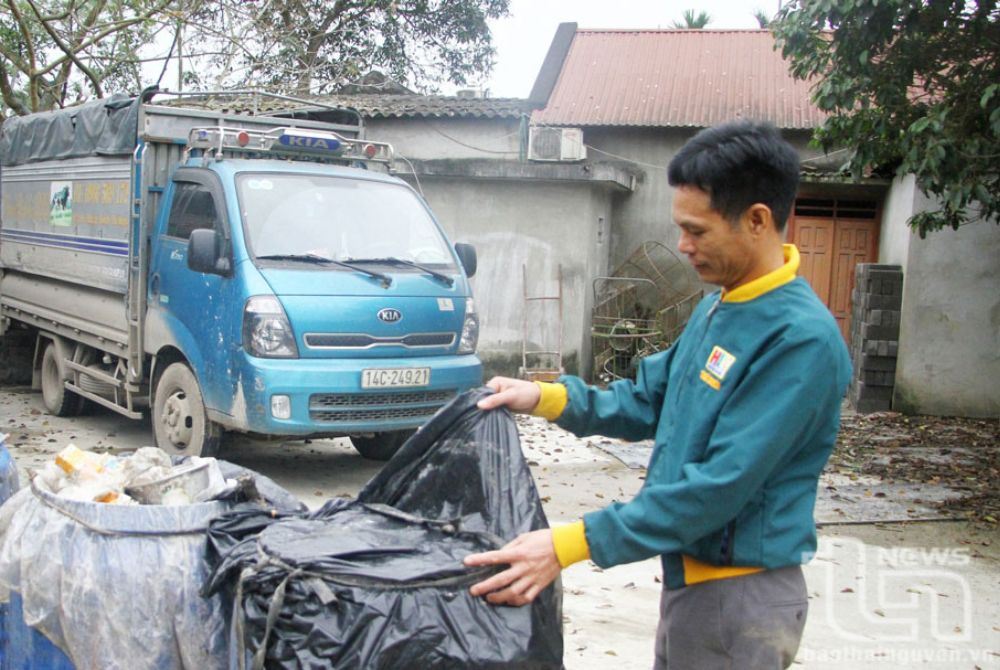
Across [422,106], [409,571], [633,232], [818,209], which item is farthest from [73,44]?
[409,571]

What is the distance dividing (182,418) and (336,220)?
1.76m

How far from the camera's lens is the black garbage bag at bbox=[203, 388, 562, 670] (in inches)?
82.0

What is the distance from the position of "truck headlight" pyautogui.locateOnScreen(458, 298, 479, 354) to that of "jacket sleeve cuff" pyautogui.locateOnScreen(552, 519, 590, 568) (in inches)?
198

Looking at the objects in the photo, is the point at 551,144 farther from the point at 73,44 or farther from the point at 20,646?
the point at 20,646

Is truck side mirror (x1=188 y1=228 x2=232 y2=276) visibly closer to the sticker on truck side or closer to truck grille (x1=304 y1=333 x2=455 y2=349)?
truck grille (x1=304 y1=333 x2=455 y2=349)

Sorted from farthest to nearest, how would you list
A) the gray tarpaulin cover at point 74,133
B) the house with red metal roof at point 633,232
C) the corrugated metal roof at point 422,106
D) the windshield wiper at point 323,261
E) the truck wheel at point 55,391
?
the corrugated metal roof at point 422,106 < the house with red metal roof at point 633,232 < the truck wheel at point 55,391 < the gray tarpaulin cover at point 74,133 < the windshield wiper at point 323,261

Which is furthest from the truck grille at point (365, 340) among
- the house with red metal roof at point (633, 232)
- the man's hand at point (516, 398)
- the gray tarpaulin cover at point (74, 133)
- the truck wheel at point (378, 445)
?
the house with red metal roof at point (633, 232)

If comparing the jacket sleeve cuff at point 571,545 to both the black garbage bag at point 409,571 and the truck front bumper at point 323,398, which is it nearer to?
the black garbage bag at point 409,571

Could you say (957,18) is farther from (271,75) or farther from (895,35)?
(271,75)

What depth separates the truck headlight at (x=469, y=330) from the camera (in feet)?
23.1

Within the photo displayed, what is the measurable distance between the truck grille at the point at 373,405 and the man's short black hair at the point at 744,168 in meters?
4.61

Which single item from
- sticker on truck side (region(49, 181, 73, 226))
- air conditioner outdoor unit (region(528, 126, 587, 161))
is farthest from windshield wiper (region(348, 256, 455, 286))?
air conditioner outdoor unit (region(528, 126, 587, 161))

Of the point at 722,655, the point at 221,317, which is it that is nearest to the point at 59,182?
the point at 221,317

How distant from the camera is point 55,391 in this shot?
9.21 m
